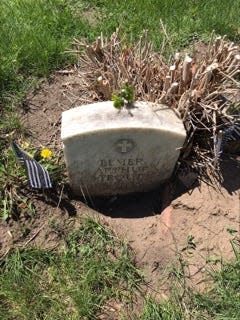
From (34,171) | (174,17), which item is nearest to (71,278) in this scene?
(34,171)

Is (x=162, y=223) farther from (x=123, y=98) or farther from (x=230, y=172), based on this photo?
(x=123, y=98)

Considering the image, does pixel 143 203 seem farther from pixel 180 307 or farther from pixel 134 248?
pixel 180 307

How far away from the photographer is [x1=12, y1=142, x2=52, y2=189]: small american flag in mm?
2750

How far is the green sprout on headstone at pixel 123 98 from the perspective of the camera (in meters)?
2.62

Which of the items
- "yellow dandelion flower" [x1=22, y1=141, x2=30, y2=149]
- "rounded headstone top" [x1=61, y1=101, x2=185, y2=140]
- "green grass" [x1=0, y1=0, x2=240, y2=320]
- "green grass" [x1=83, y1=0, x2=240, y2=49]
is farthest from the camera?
"green grass" [x1=83, y1=0, x2=240, y2=49]

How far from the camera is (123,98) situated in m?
2.66

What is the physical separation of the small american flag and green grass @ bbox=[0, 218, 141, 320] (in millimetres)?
367

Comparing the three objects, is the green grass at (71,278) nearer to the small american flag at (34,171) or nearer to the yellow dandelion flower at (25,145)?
the small american flag at (34,171)

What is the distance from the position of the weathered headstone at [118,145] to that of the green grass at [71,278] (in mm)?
309

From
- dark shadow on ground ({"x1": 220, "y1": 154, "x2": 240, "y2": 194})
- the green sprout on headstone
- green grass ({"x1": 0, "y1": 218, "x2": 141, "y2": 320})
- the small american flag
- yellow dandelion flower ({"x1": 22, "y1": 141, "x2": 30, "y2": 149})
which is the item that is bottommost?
green grass ({"x1": 0, "y1": 218, "x2": 141, "y2": 320})

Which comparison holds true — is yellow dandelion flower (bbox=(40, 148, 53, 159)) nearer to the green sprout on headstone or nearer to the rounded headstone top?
the rounded headstone top

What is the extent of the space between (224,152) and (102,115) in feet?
3.51

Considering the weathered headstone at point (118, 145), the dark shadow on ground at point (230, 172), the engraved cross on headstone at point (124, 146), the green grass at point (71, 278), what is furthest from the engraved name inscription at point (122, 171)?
the dark shadow on ground at point (230, 172)

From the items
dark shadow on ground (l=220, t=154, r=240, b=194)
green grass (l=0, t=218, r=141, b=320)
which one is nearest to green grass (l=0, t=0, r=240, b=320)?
green grass (l=0, t=218, r=141, b=320)
